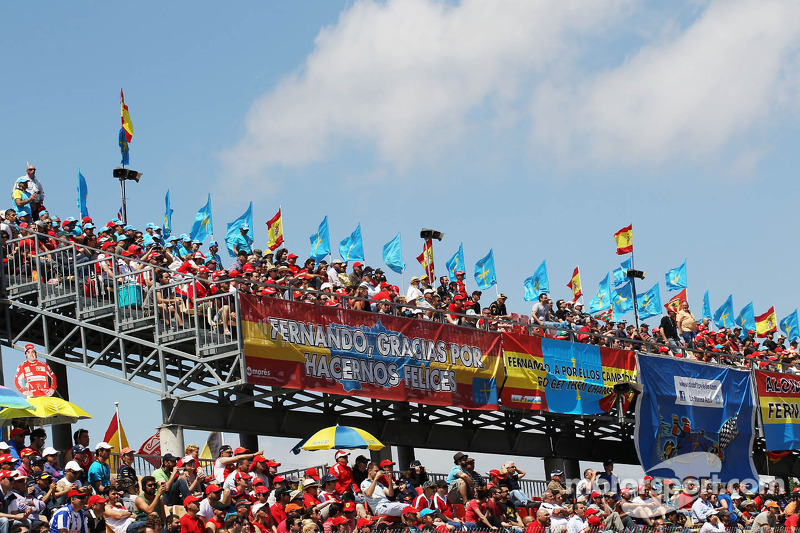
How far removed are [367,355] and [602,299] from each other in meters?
19.0

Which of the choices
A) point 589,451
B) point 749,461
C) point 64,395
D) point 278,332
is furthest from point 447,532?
point 749,461

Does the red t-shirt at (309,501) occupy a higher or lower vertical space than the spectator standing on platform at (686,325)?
lower

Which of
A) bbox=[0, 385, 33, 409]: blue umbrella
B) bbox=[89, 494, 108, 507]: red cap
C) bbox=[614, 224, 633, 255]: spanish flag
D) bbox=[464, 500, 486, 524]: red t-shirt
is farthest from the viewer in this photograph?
bbox=[614, 224, 633, 255]: spanish flag

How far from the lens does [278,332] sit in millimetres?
21188

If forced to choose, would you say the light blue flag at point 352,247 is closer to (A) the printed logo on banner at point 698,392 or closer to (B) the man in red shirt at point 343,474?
(A) the printed logo on banner at point 698,392

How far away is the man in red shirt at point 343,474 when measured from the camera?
1722 centimetres

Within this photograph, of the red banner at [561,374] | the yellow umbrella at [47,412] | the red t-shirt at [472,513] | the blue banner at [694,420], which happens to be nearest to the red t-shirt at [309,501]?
the red t-shirt at [472,513]

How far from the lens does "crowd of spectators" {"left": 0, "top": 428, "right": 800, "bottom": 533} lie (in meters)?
14.1

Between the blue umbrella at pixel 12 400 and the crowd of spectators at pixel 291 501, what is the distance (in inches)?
14.2

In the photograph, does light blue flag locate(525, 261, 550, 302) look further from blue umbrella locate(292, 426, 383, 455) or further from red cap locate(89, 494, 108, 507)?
red cap locate(89, 494, 108, 507)

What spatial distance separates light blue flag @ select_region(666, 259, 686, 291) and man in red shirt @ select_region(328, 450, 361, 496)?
25.8 metres

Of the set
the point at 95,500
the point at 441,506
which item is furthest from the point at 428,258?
the point at 95,500

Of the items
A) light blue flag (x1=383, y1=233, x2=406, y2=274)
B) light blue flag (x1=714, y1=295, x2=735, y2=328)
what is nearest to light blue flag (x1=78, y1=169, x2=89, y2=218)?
light blue flag (x1=383, y1=233, x2=406, y2=274)

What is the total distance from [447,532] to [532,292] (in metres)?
19.4
